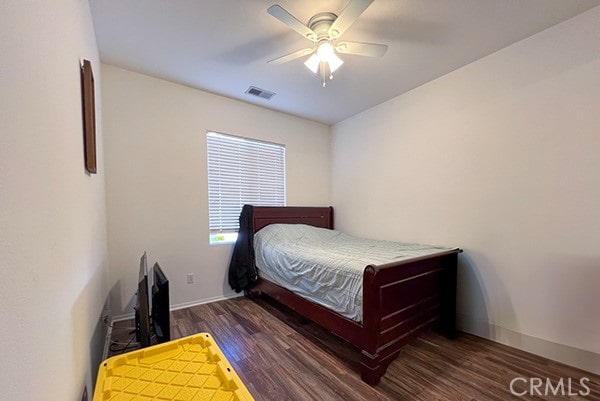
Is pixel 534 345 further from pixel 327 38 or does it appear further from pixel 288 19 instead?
pixel 288 19

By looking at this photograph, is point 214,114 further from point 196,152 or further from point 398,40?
point 398,40

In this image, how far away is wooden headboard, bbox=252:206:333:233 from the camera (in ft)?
11.0

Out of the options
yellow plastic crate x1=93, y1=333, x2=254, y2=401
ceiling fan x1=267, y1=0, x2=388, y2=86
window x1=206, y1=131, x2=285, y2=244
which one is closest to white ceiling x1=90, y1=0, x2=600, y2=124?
ceiling fan x1=267, y1=0, x2=388, y2=86

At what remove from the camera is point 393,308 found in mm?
1809

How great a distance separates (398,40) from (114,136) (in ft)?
9.48

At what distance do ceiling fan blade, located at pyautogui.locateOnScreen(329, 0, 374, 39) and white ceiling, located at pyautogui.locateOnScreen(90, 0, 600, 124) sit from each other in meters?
0.15

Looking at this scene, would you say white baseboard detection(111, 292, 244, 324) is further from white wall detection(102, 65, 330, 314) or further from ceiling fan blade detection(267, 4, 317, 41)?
ceiling fan blade detection(267, 4, 317, 41)

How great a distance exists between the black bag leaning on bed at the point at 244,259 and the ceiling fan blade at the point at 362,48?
81.6 inches

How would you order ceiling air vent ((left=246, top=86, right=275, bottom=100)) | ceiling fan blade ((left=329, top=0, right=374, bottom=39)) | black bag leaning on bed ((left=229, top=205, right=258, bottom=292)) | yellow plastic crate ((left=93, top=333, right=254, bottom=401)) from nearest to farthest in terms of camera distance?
1. yellow plastic crate ((left=93, top=333, right=254, bottom=401))
2. ceiling fan blade ((left=329, top=0, right=374, bottom=39))
3. ceiling air vent ((left=246, top=86, right=275, bottom=100))
4. black bag leaning on bed ((left=229, top=205, right=258, bottom=292))

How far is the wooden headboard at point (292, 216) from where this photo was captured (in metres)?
3.36

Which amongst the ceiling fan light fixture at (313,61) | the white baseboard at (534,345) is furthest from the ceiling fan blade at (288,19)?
the white baseboard at (534,345)

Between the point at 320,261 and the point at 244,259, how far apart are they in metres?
1.33

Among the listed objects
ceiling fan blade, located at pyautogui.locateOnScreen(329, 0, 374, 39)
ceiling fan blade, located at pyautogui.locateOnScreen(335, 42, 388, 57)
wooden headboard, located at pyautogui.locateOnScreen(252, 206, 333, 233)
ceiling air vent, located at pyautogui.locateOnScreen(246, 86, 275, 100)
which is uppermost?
ceiling air vent, located at pyautogui.locateOnScreen(246, 86, 275, 100)

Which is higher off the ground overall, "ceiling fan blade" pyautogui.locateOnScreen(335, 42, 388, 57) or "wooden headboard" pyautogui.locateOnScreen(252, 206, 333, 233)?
"ceiling fan blade" pyautogui.locateOnScreen(335, 42, 388, 57)
